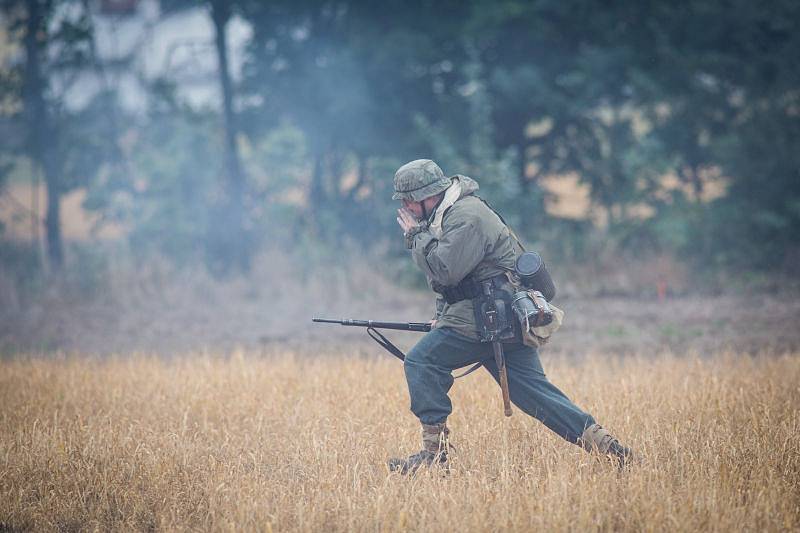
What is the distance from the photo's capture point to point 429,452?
18.3 feet

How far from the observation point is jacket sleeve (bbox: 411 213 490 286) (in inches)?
207

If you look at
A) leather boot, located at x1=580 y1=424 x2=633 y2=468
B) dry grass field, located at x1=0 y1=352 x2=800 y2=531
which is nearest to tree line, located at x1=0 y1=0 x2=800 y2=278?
dry grass field, located at x1=0 y1=352 x2=800 y2=531

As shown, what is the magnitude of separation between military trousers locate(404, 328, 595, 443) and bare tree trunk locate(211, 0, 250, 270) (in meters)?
11.7

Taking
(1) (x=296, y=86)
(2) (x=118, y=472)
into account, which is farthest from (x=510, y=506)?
(1) (x=296, y=86)

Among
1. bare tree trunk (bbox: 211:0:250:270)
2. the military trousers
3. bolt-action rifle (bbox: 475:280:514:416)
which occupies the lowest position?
the military trousers

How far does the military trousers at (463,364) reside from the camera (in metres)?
5.43

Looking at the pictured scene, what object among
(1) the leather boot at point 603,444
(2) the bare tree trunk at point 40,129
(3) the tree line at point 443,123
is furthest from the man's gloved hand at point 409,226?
(2) the bare tree trunk at point 40,129

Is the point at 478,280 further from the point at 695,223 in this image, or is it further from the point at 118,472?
the point at 695,223

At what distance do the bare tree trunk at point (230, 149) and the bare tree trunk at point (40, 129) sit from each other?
353 centimetres

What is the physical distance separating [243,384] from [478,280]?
3367mm

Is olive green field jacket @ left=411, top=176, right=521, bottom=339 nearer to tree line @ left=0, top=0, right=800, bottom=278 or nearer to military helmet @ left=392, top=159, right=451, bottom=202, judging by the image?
military helmet @ left=392, top=159, right=451, bottom=202

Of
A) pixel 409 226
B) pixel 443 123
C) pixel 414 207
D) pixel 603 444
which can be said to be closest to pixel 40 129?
pixel 443 123

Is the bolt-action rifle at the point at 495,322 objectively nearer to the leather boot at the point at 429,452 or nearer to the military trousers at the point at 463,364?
the military trousers at the point at 463,364

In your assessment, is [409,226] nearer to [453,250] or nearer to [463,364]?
[453,250]
